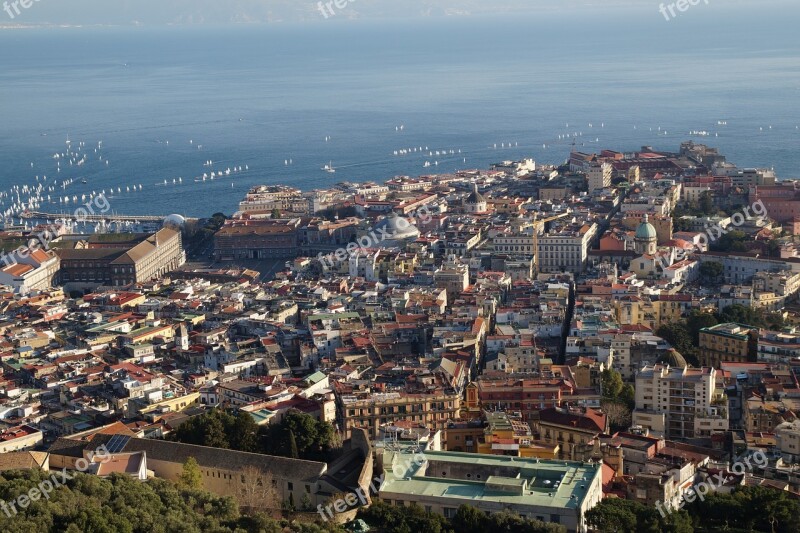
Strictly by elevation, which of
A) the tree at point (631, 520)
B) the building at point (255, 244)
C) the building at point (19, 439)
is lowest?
the building at point (255, 244)

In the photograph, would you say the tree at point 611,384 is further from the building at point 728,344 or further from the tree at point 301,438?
the tree at point 301,438

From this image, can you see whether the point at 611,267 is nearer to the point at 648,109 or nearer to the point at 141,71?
the point at 648,109

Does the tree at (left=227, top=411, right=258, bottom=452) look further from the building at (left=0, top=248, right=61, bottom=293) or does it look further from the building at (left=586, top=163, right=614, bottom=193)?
the building at (left=586, top=163, right=614, bottom=193)

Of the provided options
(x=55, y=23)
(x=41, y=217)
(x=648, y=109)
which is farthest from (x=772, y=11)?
(x=41, y=217)

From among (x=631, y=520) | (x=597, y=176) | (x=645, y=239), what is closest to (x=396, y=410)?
(x=631, y=520)

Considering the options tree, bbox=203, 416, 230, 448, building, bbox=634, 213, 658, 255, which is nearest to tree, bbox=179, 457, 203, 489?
tree, bbox=203, 416, 230, 448

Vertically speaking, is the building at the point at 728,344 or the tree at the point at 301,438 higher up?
the tree at the point at 301,438

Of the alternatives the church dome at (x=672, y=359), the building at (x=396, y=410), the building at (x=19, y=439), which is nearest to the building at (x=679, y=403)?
the church dome at (x=672, y=359)

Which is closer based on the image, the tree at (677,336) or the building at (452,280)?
the tree at (677,336)
